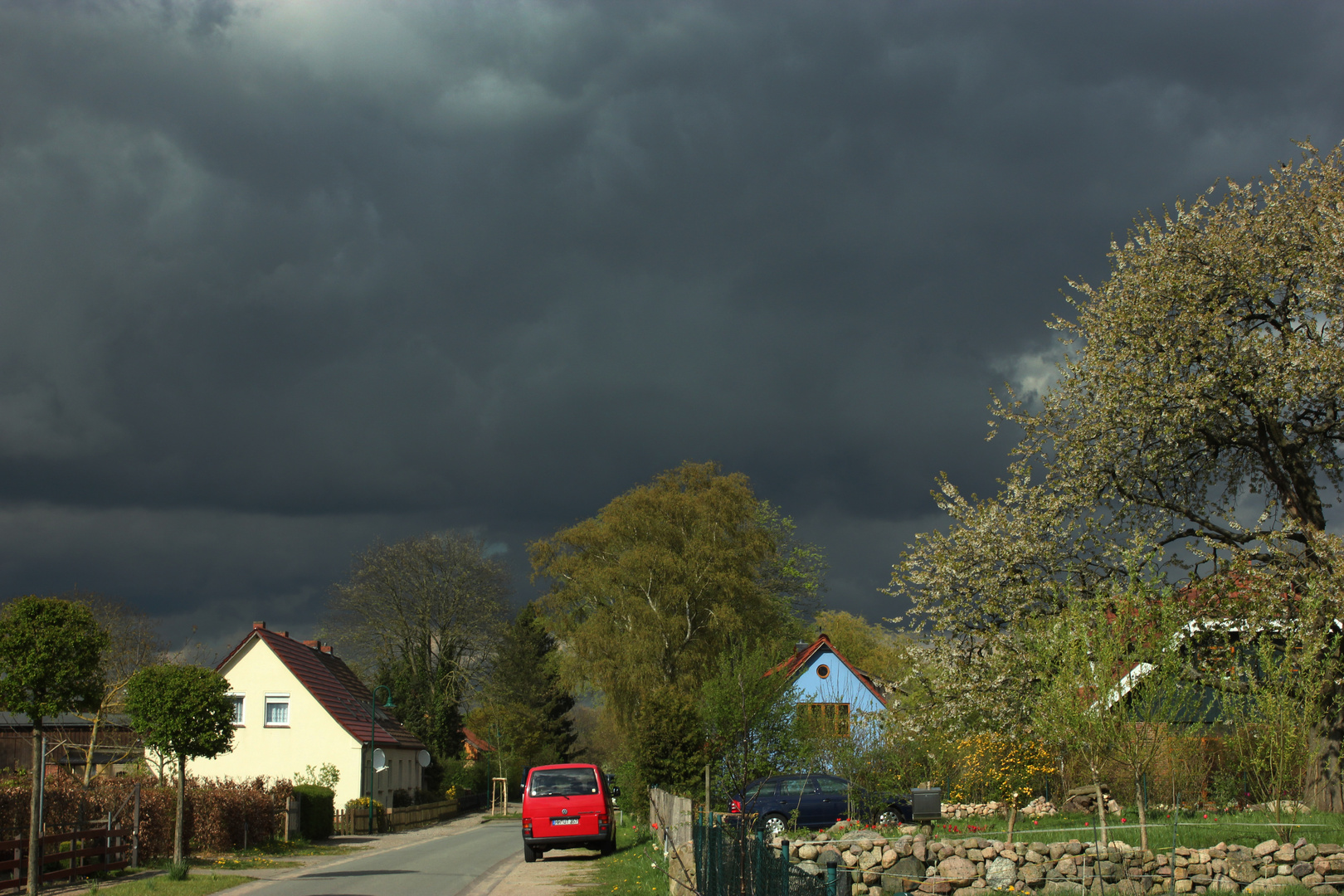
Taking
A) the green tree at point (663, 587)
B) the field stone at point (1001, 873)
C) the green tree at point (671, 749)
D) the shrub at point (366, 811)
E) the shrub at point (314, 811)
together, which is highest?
Answer: the green tree at point (663, 587)

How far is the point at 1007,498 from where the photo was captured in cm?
2183

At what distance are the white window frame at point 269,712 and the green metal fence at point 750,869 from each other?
123ft

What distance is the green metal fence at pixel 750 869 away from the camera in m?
9.30

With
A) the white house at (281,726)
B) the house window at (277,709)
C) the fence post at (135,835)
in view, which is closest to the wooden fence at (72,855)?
the fence post at (135,835)

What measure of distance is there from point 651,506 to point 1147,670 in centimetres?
2967

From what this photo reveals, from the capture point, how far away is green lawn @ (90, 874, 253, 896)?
16125 millimetres

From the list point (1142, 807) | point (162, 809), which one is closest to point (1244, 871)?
point (1142, 807)

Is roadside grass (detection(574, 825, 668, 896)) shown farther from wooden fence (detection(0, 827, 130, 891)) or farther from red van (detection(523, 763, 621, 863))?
wooden fence (detection(0, 827, 130, 891))

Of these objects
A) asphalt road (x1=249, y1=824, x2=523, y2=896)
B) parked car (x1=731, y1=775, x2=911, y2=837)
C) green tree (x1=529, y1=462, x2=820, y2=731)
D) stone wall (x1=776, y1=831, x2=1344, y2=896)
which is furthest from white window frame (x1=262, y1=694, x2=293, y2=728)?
stone wall (x1=776, y1=831, x2=1344, y2=896)

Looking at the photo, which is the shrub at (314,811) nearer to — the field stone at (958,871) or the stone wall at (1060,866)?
the stone wall at (1060,866)

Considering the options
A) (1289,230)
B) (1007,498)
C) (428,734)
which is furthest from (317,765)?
(1289,230)

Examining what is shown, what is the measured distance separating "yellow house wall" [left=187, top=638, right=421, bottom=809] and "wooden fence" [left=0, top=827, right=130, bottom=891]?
23940 millimetres

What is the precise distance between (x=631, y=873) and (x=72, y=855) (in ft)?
32.2

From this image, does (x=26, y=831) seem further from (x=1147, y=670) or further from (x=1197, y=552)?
(x=1197, y=552)
